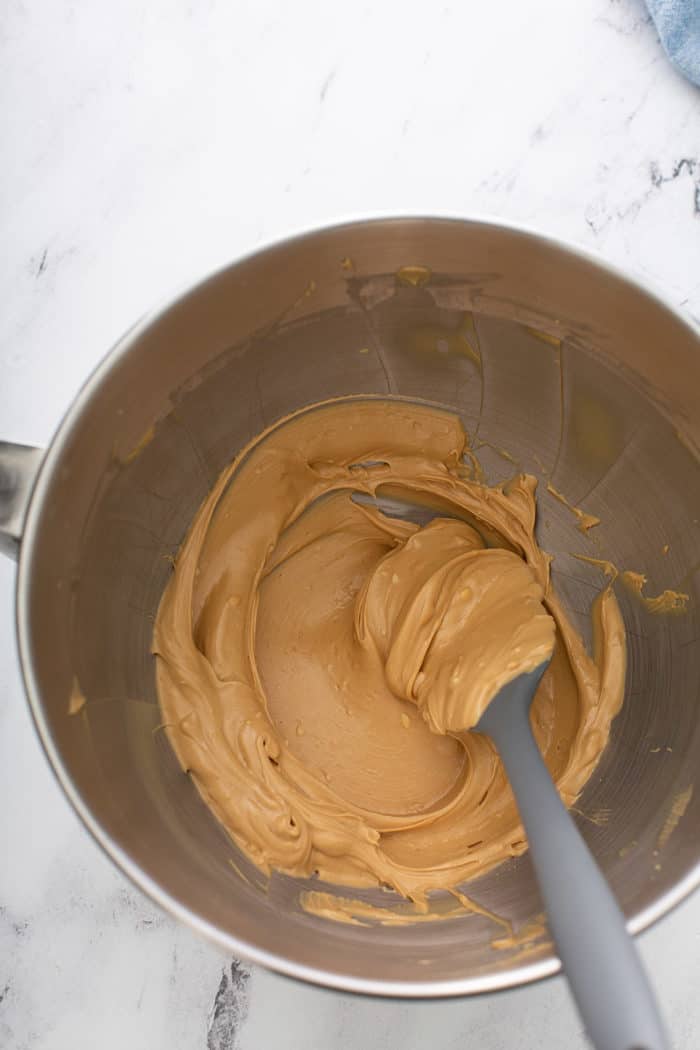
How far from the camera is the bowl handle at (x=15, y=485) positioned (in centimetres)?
104

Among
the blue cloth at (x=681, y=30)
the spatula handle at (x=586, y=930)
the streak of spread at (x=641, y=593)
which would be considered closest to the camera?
the spatula handle at (x=586, y=930)

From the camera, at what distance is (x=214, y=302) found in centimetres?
111

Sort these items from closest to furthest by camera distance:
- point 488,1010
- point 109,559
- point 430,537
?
point 109,559 < point 488,1010 < point 430,537

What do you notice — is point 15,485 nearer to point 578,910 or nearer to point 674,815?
point 578,910

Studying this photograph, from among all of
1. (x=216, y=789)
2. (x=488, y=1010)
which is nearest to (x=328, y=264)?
(x=216, y=789)

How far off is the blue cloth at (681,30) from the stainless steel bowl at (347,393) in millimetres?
687

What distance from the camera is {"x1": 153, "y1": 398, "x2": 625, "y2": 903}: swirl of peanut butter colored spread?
132cm

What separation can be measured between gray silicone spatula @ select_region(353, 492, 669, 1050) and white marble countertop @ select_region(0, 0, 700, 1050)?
808 millimetres

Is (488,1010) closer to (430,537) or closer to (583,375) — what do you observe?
(430,537)

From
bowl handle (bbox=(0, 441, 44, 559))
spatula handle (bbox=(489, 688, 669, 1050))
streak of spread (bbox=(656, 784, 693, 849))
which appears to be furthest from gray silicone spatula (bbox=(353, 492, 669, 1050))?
bowl handle (bbox=(0, 441, 44, 559))

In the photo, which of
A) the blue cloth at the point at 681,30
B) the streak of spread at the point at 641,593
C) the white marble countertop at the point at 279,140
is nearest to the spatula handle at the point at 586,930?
the streak of spread at the point at 641,593

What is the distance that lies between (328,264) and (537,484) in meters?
0.53

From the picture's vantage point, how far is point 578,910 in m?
1.03

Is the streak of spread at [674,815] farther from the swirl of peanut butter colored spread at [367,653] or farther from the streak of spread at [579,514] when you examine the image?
the streak of spread at [579,514]
